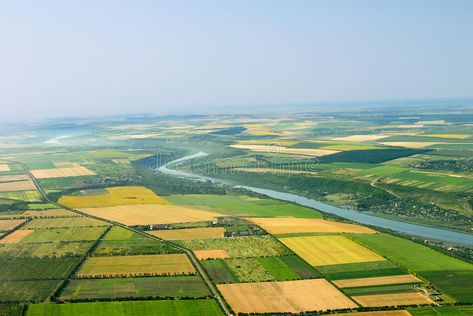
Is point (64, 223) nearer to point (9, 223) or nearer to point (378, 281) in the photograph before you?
point (9, 223)

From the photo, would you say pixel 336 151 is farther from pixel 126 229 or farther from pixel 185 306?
pixel 185 306

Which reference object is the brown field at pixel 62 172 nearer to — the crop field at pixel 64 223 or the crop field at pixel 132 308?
the crop field at pixel 64 223

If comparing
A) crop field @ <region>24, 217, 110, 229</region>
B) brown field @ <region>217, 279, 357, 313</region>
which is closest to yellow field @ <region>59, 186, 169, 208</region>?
crop field @ <region>24, 217, 110, 229</region>

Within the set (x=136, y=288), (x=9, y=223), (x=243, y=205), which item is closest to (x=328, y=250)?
(x=136, y=288)

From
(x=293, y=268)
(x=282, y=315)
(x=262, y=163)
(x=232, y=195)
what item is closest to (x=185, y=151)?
(x=262, y=163)

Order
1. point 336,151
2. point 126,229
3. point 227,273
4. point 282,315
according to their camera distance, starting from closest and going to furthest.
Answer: point 282,315 < point 227,273 < point 126,229 < point 336,151
